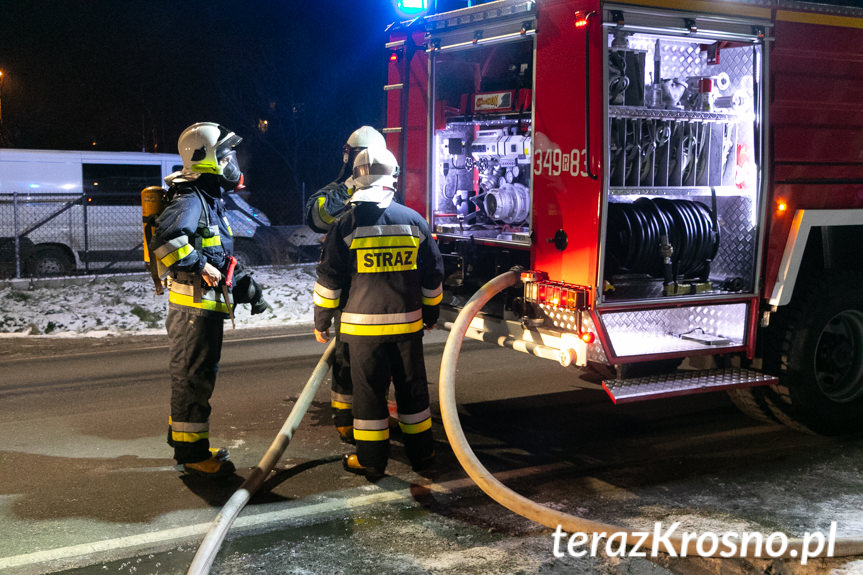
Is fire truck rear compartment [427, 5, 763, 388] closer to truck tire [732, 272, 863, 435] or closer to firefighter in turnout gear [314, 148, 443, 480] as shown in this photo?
truck tire [732, 272, 863, 435]

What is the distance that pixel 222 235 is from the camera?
5023 mm

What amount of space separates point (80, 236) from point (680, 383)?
1106 cm

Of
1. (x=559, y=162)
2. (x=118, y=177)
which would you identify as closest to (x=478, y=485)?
(x=559, y=162)

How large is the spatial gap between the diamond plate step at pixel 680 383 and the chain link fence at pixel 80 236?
30.8 feet

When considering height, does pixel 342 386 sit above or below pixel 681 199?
below

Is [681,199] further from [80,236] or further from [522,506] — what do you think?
[80,236]

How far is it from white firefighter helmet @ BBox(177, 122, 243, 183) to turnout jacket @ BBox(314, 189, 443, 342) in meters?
0.80

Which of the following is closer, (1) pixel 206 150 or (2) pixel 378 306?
(2) pixel 378 306

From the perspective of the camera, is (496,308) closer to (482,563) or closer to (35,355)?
(482,563)

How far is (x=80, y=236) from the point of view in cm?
1348

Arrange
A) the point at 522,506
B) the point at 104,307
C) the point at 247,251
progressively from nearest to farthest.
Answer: the point at 522,506 < the point at 104,307 < the point at 247,251

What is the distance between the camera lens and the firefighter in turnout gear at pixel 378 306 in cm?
480

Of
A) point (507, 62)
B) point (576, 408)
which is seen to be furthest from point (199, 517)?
point (507, 62)

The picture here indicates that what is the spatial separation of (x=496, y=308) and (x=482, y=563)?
241 cm
